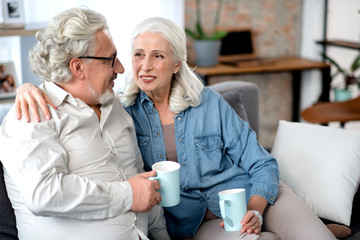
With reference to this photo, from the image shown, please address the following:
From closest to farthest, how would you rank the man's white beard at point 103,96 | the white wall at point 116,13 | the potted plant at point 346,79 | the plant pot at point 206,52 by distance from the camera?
the man's white beard at point 103,96
the white wall at point 116,13
the plant pot at point 206,52
the potted plant at point 346,79

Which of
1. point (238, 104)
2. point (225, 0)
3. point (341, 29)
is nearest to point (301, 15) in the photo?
point (341, 29)

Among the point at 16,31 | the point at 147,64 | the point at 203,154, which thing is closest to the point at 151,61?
the point at 147,64

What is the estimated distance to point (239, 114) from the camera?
2.27 m

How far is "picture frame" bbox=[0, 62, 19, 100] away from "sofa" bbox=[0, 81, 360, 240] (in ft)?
4.22

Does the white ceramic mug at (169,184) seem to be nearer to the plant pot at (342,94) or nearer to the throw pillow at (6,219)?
the throw pillow at (6,219)

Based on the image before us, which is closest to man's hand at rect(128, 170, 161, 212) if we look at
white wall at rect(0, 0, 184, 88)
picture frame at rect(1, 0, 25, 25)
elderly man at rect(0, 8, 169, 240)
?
elderly man at rect(0, 8, 169, 240)

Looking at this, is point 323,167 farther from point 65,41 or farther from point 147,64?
point 65,41

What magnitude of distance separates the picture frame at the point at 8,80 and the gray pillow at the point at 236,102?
1.36 metres

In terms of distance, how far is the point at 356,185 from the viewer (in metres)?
2.12

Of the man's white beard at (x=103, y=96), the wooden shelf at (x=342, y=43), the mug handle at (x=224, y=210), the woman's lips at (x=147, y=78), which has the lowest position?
the mug handle at (x=224, y=210)

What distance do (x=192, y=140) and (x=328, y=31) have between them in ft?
9.78

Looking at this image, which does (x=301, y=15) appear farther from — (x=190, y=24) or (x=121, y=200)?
(x=121, y=200)

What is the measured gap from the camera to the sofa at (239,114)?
5.27ft

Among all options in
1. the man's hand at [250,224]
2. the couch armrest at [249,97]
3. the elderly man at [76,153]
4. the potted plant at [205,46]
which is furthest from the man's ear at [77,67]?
the potted plant at [205,46]
